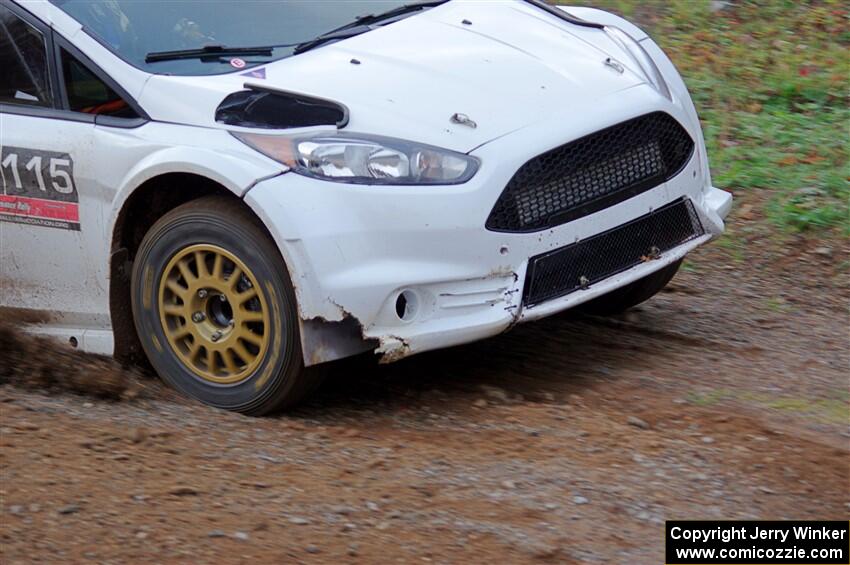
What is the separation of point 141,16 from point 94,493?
6.92 feet

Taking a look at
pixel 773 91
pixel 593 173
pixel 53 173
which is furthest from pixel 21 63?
pixel 773 91

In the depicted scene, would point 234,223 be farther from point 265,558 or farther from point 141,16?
point 265,558

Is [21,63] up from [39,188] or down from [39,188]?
up

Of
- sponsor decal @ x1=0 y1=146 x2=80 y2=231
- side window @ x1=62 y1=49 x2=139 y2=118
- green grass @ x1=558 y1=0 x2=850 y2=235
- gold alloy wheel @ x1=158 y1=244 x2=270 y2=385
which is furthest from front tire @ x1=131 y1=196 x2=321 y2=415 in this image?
green grass @ x1=558 y1=0 x2=850 y2=235

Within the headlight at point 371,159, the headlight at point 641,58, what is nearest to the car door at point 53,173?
the headlight at point 371,159

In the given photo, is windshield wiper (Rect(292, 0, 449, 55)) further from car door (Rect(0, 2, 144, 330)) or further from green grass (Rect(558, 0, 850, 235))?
green grass (Rect(558, 0, 850, 235))

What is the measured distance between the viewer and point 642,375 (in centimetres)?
511

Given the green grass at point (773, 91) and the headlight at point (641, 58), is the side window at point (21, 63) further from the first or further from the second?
the green grass at point (773, 91)

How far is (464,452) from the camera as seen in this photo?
4.34 m

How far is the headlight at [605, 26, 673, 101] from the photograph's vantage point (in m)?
5.23

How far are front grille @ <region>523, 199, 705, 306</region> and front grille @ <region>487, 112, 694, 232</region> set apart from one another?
0.11m

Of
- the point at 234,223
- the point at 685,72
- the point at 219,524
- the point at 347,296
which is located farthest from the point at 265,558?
the point at 685,72
